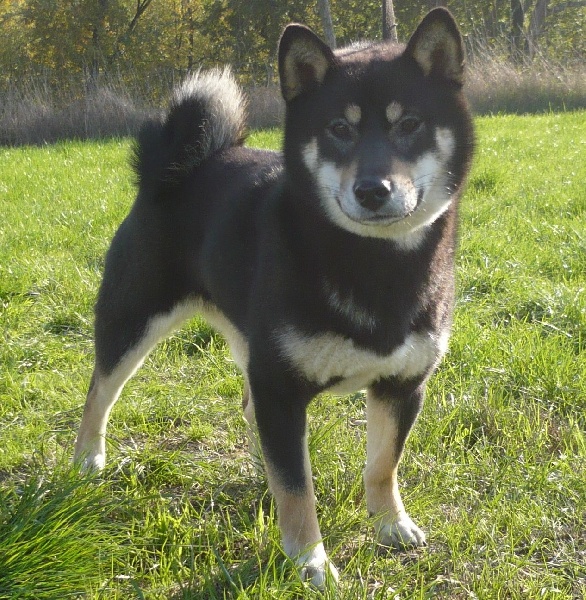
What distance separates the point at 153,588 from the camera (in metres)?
1.96

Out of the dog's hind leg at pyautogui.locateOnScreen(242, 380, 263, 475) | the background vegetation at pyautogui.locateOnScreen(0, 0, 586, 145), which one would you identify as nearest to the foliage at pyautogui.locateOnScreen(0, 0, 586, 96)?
the background vegetation at pyautogui.locateOnScreen(0, 0, 586, 145)

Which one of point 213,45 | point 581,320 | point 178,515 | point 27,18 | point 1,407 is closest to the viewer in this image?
point 178,515

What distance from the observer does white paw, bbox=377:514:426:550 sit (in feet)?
7.45

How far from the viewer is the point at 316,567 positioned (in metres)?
2.06

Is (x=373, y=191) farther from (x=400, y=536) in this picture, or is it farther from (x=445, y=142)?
(x=400, y=536)

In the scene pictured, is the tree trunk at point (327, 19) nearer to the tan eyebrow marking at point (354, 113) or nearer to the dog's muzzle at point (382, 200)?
the tan eyebrow marking at point (354, 113)

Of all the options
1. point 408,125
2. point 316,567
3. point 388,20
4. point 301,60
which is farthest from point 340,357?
point 388,20

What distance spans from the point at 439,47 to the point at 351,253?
711 mm

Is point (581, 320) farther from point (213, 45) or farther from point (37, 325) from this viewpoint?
point (213, 45)

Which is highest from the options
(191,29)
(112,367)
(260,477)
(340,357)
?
(340,357)

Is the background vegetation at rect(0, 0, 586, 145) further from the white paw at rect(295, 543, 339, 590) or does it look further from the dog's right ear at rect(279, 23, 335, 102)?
the white paw at rect(295, 543, 339, 590)

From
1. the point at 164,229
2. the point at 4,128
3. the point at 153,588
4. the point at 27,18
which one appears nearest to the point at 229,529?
the point at 153,588

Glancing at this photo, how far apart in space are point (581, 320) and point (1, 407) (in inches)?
106

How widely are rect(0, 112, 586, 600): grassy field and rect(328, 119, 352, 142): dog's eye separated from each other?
1084 millimetres
